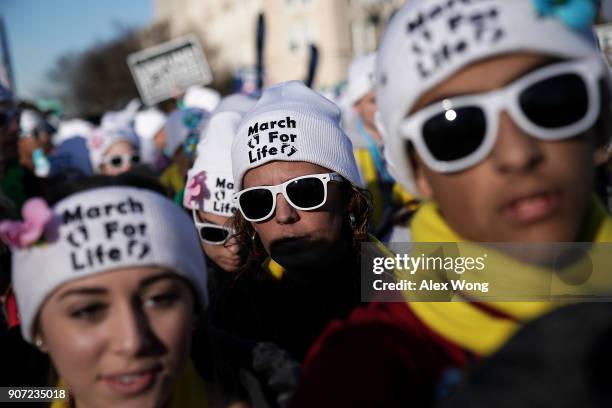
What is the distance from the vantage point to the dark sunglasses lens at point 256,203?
302 centimetres

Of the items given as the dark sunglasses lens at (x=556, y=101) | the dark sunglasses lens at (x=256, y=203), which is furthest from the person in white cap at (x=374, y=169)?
the dark sunglasses lens at (x=556, y=101)

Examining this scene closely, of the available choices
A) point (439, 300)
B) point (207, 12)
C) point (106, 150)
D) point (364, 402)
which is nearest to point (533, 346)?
point (364, 402)

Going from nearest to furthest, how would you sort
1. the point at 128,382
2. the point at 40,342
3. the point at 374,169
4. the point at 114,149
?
the point at 128,382
the point at 40,342
the point at 374,169
the point at 114,149

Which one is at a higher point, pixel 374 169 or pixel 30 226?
pixel 30 226

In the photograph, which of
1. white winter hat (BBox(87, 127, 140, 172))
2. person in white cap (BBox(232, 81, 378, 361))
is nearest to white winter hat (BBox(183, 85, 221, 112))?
white winter hat (BBox(87, 127, 140, 172))

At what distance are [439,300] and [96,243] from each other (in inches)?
36.3

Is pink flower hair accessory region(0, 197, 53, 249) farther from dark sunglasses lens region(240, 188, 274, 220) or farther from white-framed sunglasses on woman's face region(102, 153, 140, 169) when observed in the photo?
white-framed sunglasses on woman's face region(102, 153, 140, 169)

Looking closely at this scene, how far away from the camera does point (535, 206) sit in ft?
4.96

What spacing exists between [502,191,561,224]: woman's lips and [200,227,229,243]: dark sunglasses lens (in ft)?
7.50

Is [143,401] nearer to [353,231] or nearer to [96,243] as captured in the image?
[96,243]

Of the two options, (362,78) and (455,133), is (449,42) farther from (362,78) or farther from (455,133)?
(362,78)

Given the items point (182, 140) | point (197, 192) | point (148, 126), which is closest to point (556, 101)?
point (197, 192)

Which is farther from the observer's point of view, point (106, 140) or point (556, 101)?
point (106, 140)

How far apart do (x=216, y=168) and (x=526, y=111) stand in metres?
2.62
